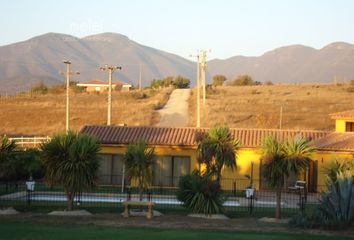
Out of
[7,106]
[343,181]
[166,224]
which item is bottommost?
[166,224]

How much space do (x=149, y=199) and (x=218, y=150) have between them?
457cm

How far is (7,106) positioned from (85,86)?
4214 cm

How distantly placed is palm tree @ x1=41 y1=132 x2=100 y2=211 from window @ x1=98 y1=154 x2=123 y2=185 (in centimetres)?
1128

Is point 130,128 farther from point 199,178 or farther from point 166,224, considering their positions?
point 166,224

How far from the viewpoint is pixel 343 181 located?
2308cm

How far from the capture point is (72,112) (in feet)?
273

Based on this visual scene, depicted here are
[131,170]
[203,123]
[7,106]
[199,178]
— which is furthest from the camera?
[7,106]

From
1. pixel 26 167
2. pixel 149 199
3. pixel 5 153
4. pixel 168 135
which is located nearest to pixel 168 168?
pixel 168 135

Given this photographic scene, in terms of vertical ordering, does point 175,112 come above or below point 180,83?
below

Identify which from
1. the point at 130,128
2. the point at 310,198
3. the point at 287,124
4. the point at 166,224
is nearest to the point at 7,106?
the point at 287,124

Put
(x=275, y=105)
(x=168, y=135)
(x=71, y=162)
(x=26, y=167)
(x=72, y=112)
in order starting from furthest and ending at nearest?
(x=275, y=105)
(x=72, y=112)
(x=168, y=135)
(x=26, y=167)
(x=71, y=162)

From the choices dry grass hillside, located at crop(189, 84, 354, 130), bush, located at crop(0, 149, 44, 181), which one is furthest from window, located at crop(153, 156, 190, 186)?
dry grass hillside, located at crop(189, 84, 354, 130)

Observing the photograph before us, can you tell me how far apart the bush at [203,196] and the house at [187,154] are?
1072 cm

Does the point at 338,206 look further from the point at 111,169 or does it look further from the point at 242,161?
the point at 111,169
